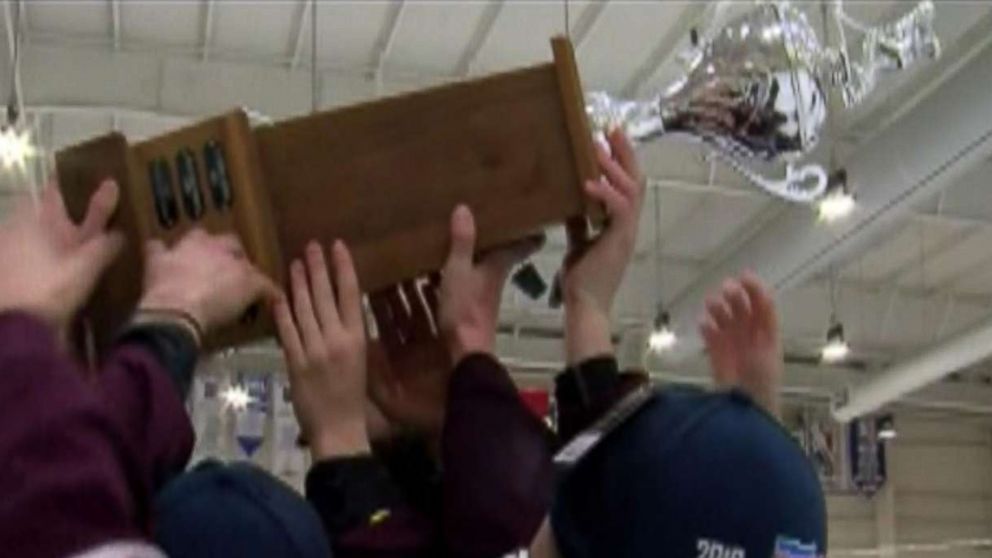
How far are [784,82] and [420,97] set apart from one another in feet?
5.18

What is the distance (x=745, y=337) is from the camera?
1134 mm

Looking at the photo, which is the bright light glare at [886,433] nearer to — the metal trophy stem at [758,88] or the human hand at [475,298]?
the metal trophy stem at [758,88]

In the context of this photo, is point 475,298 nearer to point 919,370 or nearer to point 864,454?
point 919,370

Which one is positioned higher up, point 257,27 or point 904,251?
point 257,27

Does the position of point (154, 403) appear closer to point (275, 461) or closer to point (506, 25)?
point (506, 25)

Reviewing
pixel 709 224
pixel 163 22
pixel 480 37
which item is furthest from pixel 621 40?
pixel 709 224

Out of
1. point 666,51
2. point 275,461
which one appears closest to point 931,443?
point 275,461

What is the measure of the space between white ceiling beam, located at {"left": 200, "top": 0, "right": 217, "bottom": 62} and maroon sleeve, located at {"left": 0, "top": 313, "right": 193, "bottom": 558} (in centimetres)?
660

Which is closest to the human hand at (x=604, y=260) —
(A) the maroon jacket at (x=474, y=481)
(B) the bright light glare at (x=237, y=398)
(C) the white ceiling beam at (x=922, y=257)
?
(A) the maroon jacket at (x=474, y=481)

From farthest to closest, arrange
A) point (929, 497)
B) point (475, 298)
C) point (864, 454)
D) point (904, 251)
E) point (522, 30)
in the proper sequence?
point (929, 497)
point (864, 454)
point (904, 251)
point (522, 30)
point (475, 298)

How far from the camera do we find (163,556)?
0.59 meters

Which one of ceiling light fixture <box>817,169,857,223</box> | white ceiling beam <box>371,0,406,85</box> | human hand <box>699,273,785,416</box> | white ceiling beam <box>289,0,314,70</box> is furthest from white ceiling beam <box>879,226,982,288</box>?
human hand <box>699,273,785,416</box>

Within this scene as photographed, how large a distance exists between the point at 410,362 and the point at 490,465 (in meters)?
0.19

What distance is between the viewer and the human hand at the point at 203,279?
0.85m
